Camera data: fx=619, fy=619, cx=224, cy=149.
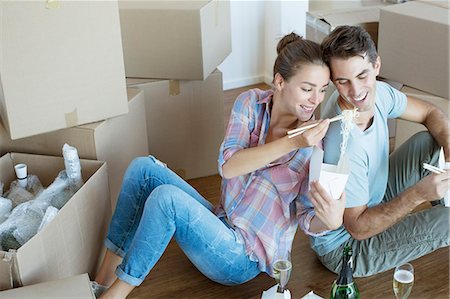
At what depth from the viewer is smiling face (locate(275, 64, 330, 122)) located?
1731mm

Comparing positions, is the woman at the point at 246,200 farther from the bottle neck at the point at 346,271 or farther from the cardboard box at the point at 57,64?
the cardboard box at the point at 57,64

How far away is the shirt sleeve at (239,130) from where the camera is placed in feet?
6.01

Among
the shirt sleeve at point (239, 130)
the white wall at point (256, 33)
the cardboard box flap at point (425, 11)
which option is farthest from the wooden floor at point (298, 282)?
the white wall at point (256, 33)

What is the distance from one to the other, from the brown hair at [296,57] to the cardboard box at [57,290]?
0.79m

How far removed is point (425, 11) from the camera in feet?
8.03

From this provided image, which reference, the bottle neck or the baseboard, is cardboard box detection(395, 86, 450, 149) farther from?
the baseboard

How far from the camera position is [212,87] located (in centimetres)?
265

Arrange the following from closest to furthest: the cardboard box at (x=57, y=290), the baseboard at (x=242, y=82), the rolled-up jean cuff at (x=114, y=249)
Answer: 1. the cardboard box at (x=57, y=290)
2. the rolled-up jean cuff at (x=114, y=249)
3. the baseboard at (x=242, y=82)

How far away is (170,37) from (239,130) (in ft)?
2.58

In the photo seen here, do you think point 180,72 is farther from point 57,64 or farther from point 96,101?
point 57,64

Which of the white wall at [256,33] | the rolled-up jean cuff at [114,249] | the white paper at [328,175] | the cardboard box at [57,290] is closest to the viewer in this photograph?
the cardboard box at [57,290]

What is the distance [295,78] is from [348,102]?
0.64 ft

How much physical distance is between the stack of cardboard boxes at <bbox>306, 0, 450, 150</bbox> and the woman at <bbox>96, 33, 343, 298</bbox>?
2.56 feet

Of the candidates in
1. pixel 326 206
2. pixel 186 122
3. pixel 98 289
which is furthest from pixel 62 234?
pixel 186 122
